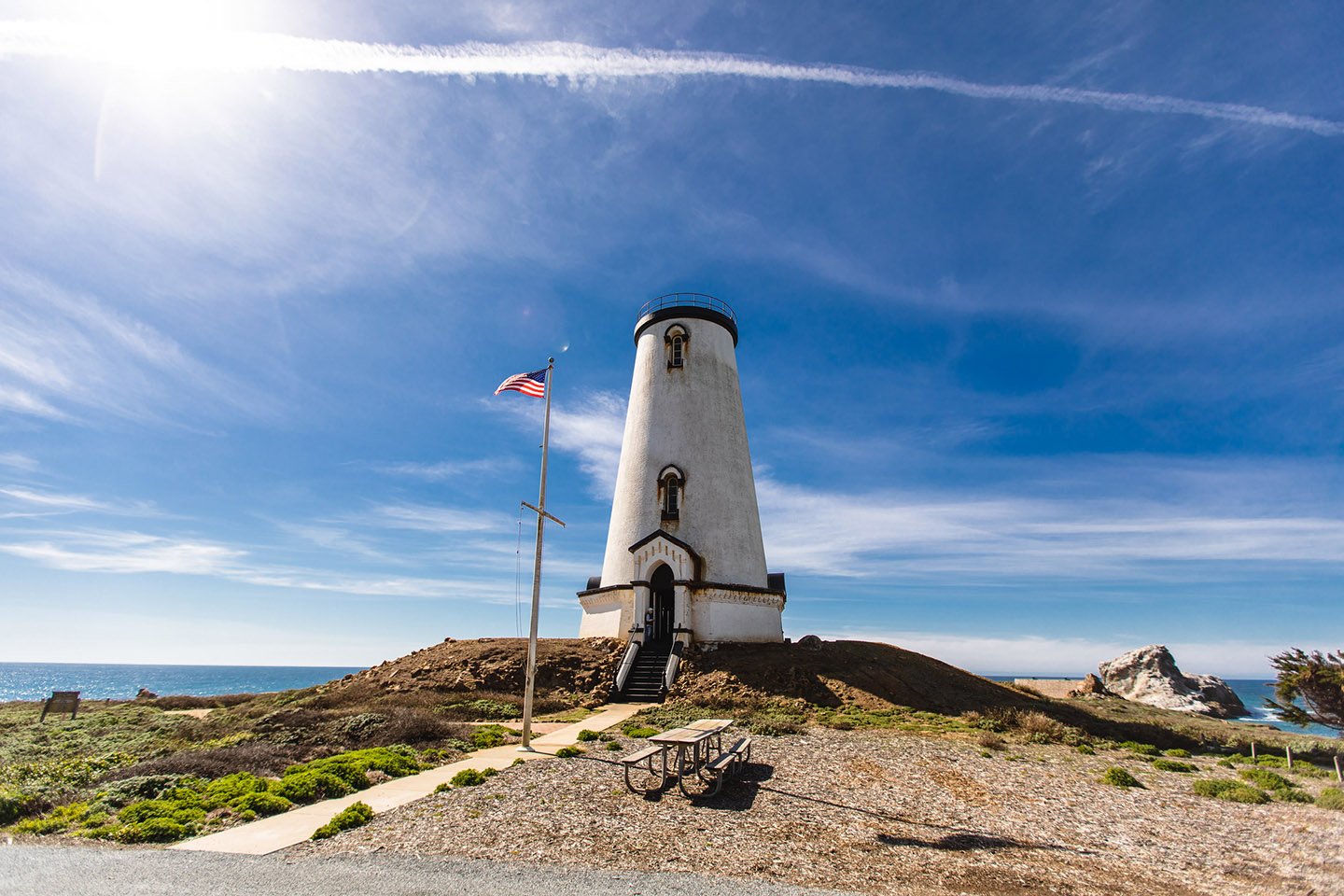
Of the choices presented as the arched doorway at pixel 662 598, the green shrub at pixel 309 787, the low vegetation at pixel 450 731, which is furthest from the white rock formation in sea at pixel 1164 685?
the green shrub at pixel 309 787

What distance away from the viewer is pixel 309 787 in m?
9.75

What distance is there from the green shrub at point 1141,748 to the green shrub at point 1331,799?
377cm

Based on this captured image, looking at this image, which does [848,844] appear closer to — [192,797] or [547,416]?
[192,797]

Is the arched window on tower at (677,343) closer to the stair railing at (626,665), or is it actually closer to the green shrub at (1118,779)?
the stair railing at (626,665)

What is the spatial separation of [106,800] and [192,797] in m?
Result: 1.24

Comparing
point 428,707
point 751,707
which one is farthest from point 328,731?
point 751,707

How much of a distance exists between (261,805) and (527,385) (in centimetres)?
1018

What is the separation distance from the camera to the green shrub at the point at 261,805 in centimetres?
890

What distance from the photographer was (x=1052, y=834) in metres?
8.52

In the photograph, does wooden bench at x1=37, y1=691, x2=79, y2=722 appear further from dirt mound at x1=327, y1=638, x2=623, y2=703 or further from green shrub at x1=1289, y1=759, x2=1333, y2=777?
green shrub at x1=1289, y1=759, x2=1333, y2=777

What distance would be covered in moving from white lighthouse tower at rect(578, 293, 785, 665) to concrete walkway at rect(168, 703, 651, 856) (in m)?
9.88

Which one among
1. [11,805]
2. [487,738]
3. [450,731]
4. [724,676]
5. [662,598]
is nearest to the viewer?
[11,805]

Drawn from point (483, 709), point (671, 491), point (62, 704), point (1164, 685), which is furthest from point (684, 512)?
point (1164, 685)

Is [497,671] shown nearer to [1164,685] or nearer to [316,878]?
[316,878]
